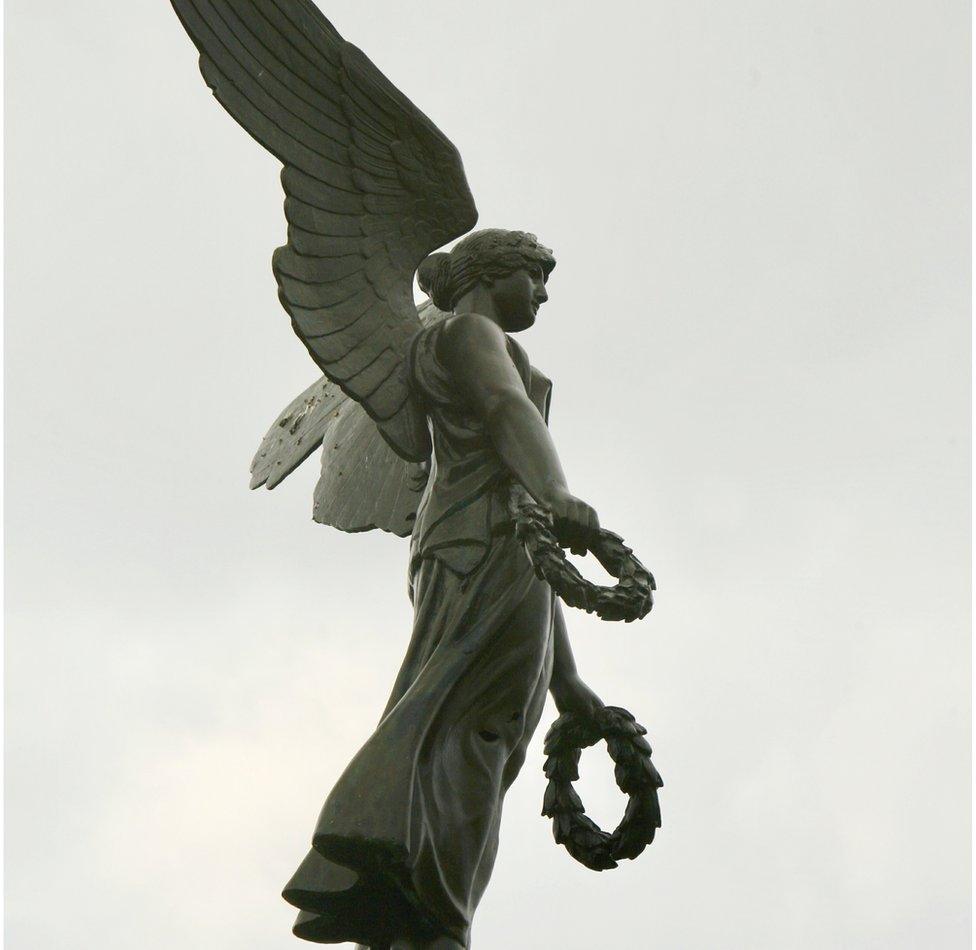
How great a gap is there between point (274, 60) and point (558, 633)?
232cm

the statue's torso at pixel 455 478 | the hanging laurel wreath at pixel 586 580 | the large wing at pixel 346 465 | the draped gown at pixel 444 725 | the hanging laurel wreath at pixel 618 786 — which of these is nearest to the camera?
the hanging laurel wreath at pixel 586 580

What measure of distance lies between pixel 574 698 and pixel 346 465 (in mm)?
1562

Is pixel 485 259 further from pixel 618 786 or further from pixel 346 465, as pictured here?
pixel 618 786

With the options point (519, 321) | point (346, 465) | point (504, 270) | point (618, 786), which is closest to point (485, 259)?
point (504, 270)

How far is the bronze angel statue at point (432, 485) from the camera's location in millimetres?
6934

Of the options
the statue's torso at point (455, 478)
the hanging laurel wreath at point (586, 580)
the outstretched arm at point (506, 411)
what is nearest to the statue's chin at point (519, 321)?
the statue's torso at point (455, 478)

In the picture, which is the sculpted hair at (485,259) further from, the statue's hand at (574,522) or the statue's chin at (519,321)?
the statue's hand at (574,522)

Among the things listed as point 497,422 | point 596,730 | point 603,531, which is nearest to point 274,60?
point 497,422

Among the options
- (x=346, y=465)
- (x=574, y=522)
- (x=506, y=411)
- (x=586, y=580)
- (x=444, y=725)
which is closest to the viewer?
(x=586, y=580)

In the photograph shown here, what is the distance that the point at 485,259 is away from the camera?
7.91 meters

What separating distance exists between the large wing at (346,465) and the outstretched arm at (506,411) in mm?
799

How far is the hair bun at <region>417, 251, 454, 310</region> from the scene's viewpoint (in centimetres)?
802

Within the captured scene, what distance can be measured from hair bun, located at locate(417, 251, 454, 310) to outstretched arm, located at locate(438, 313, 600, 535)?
341 millimetres

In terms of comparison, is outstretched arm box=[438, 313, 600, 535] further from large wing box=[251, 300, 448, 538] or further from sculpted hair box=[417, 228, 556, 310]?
large wing box=[251, 300, 448, 538]
